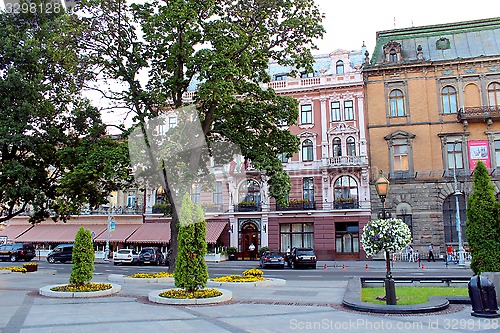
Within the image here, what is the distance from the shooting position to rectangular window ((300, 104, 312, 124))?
39.9 metres

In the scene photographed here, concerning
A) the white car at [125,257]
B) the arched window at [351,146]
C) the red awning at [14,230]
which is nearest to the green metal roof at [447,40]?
the arched window at [351,146]

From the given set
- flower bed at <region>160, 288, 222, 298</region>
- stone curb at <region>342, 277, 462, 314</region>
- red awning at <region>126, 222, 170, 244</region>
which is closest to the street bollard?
stone curb at <region>342, 277, 462, 314</region>

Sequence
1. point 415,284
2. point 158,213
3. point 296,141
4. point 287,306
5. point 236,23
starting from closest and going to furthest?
point 287,306, point 415,284, point 236,23, point 296,141, point 158,213

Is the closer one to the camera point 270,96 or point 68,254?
point 270,96

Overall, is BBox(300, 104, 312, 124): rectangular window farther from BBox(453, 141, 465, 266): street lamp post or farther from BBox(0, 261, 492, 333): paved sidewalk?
BBox(0, 261, 492, 333): paved sidewalk

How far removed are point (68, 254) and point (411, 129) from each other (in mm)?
31743

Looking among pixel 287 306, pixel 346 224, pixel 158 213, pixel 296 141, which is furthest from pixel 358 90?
pixel 287 306

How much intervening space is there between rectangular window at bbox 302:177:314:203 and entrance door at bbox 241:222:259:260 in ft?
17.9

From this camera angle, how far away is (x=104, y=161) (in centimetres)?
1820

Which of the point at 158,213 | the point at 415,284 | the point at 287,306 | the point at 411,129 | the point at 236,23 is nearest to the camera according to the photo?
the point at 287,306

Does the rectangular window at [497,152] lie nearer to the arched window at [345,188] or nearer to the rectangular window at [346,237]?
the arched window at [345,188]

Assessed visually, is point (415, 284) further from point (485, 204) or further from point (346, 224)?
point (346, 224)

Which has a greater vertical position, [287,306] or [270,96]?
[270,96]

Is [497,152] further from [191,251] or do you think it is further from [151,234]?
[191,251]
